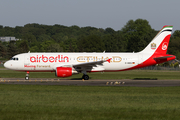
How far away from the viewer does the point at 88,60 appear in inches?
1542

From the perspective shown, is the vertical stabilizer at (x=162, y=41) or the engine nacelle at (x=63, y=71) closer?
the engine nacelle at (x=63, y=71)

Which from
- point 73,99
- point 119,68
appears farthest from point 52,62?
point 73,99

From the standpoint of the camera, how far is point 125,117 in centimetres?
1363

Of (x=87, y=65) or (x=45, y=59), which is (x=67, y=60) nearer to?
(x=45, y=59)

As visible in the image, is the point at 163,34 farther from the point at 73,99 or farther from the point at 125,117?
the point at 125,117

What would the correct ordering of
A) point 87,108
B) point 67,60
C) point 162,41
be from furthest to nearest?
point 162,41 < point 67,60 < point 87,108

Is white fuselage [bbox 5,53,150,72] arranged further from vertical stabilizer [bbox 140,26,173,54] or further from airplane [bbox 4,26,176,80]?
vertical stabilizer [bbox 140,26,173,54]

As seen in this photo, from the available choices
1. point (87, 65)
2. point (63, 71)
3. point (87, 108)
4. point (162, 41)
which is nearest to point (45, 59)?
point (63, 71)

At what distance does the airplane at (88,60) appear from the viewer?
38188 mm

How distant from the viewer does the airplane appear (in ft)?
125

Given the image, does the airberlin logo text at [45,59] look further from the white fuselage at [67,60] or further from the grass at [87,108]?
the grass at [87,108]

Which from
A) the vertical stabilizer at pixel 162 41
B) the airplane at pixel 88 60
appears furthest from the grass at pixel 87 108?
the vertical stabilizer at pixel 162 41

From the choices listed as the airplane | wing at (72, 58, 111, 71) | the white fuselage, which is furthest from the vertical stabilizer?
wing at (72, 58, 111, 71)

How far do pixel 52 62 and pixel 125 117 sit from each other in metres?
25.6
